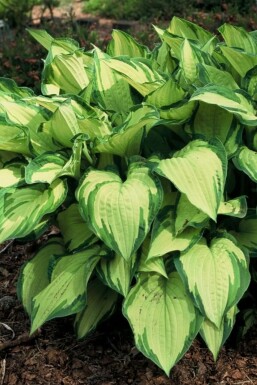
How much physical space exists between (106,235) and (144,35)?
3594 mm

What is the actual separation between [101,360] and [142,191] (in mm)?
806

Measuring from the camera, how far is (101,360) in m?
2.62

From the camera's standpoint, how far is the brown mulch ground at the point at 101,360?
8.27 ft

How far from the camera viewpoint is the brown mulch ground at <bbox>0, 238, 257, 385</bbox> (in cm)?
252

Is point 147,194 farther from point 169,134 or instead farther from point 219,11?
point 219,11

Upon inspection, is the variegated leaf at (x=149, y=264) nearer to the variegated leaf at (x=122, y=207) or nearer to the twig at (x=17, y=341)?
→ the variegated leaf at (x=122, y=207)

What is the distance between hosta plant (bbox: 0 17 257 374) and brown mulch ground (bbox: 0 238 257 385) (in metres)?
0.18

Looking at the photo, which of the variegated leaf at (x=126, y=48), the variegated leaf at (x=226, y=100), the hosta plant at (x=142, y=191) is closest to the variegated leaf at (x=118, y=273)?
the hosta plant at (x=142, y=191)

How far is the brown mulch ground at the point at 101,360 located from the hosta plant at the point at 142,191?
18 cm

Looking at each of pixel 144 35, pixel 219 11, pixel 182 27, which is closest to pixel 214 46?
pixel 182 27

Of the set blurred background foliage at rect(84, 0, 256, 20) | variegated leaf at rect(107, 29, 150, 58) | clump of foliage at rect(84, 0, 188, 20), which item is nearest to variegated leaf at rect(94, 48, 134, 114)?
variegated leaf at rect(107, 29, 150, 58)

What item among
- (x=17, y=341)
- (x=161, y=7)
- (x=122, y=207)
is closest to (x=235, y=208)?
(x=122, y=207)

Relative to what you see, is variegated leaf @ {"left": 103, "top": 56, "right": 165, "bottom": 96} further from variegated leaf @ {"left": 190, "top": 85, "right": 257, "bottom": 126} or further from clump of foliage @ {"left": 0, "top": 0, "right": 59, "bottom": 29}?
clump of foliage @ {"left": 0, "top": 0, "right": 59, "bottom": 29}

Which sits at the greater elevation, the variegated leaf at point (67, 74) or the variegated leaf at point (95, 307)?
the variegated leaf at point (67, 74)
